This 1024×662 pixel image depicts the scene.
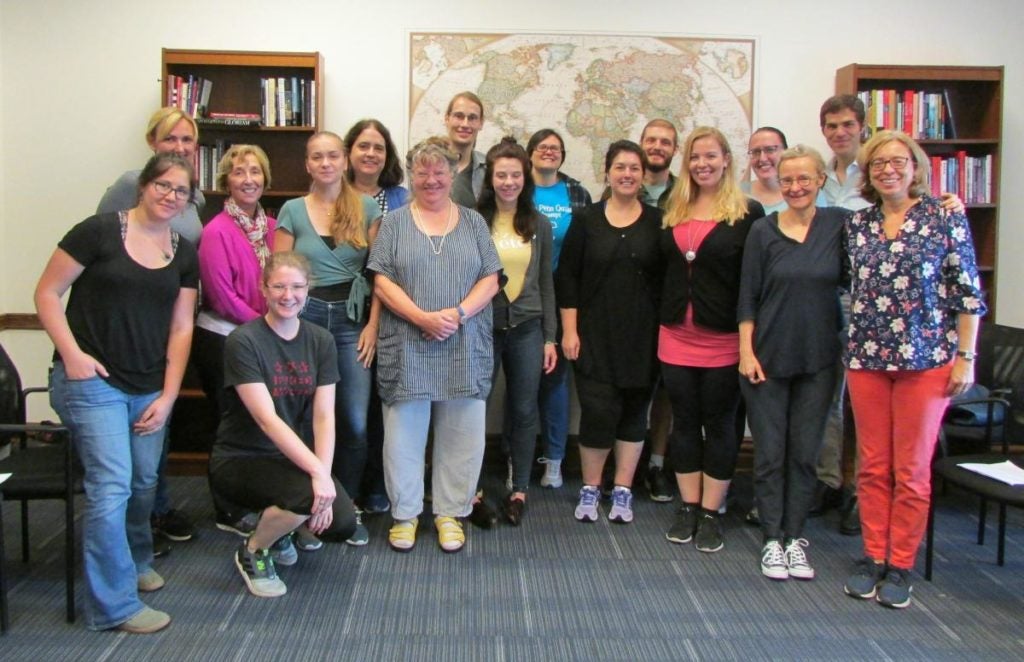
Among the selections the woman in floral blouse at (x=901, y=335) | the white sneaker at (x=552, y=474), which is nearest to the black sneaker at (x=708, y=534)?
the woman in floral blouse at (x=901, y=335)

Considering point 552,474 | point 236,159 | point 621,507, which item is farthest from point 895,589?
point 236,159

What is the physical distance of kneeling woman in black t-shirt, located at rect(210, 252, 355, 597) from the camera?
261 cm

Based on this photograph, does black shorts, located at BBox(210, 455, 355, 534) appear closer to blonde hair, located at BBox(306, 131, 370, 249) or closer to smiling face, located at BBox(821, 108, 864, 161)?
blonde hair, located at BBox(306, 131, 370, 249)

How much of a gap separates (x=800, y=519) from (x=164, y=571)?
2.17m

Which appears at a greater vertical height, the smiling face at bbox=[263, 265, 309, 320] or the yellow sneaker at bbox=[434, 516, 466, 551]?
the smiling face at bbox=[263, 265, 309, 320]

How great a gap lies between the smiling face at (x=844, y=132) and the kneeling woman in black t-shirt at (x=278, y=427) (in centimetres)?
218

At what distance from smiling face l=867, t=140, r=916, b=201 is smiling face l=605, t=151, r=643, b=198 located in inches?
33.3

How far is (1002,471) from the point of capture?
9.05 feet

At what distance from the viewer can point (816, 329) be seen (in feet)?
9.16

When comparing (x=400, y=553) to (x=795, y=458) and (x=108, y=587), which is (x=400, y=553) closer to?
(x=108, y=587)

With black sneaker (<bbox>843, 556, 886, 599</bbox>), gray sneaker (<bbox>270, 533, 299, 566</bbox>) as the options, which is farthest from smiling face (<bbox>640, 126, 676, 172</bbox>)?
gray sneaker (<bbox>270, 533, 299, 566</bbox>)

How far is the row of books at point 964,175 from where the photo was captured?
4125 mm

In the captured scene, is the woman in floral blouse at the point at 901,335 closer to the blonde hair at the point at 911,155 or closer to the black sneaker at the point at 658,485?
the blonde hair at the point at 911,155

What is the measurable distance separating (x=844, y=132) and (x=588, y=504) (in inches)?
71.4
